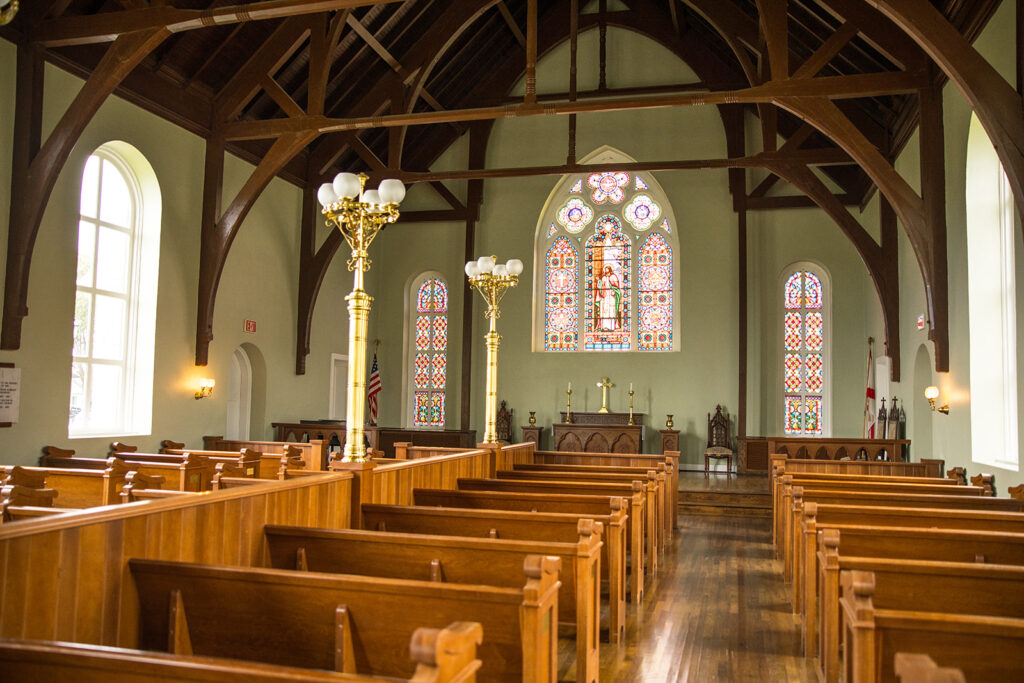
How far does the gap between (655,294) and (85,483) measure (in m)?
10.5

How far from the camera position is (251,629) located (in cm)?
277

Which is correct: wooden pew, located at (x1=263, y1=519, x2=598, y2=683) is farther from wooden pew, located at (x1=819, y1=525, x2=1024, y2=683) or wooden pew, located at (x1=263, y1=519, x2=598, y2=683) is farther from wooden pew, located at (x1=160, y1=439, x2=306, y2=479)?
wooden pew, located at (x1=160, y1=439, x2=306, y2=479)

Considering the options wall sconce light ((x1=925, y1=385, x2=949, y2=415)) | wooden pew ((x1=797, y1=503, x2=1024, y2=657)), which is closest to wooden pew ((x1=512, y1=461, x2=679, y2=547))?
wooden pew ((x1=797, y1=503, x2=1024, y2=657))

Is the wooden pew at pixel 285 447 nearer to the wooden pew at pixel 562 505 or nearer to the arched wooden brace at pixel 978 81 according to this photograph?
the wooden pew at pixel 562 505

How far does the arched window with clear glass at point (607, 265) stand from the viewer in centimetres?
1456

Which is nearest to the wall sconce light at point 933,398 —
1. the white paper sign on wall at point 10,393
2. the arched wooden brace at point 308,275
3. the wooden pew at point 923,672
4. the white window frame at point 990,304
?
the white window frame at point 990,304

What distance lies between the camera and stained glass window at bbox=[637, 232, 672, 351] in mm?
14484

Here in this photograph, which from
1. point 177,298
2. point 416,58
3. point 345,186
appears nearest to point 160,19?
point 177,298

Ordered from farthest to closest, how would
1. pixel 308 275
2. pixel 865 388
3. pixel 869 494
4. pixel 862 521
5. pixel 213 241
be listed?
pixel 865 388 < pixel 308 275 < pixel 213 241 < pixel 869 494 < pixel 862 521

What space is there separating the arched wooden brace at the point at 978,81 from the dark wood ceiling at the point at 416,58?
1488 mm

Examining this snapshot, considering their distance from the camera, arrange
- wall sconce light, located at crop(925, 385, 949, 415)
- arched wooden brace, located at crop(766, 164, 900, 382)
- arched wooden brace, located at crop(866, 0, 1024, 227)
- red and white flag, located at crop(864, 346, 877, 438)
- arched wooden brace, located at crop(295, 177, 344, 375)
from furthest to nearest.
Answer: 1. arched wooden brace, located at crop(295, 177, 344, 375)
2. red and white flag, located at crop(864, 346, 877, 438)
3. arched wooden brace, located at crop(766, 164, 900, 382)
4. wall sconce light, located at crop(925, 385, 949, 415)
5. arched wooden brace, located at crop(866, 0, 1024, 227)

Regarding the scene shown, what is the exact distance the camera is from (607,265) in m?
14.8

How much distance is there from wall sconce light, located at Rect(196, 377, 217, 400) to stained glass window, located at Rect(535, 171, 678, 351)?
615 centimetres

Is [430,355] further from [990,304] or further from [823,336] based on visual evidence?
[990,304]
